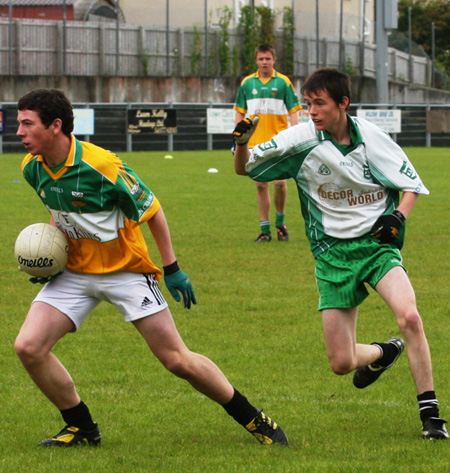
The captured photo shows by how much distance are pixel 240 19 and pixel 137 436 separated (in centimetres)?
3787

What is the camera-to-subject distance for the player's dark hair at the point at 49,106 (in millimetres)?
4641

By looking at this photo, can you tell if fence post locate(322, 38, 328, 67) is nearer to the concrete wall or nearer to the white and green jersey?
the concrete wall

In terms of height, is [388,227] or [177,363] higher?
[388,227]

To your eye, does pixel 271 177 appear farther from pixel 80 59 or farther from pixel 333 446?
pixel 80 59

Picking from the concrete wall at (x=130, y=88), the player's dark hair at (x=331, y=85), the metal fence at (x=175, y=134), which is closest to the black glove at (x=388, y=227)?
the player's dark hair at (x=331, y=85)

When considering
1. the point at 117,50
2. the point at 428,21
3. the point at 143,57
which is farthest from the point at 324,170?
the point at 428,21

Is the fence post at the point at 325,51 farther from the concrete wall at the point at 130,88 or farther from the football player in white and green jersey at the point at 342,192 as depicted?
the football player in white and green jersey at the point at 342,192

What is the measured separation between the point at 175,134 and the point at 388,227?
28.9 meters

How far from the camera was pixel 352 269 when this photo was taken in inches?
203

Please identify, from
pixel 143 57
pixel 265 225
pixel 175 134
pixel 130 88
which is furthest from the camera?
pixel 143 57

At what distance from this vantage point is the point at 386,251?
16.8ft

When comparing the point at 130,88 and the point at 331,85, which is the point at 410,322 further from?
the point at 130,88

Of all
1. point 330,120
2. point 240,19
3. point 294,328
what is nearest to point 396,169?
point 330,120

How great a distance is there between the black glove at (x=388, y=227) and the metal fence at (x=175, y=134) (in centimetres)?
2607
